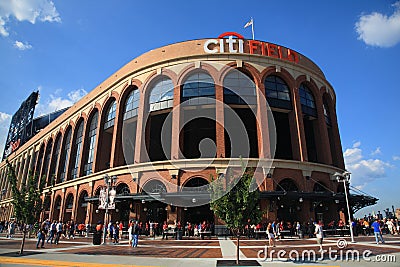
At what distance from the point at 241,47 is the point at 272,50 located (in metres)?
3.84

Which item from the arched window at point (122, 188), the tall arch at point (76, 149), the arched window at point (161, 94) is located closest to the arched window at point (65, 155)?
the tall arch at point (76, 149)

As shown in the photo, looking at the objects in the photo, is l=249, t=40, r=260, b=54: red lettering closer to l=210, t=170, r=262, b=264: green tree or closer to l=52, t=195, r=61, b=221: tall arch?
l=210, t=170, r=262, b=264: green tree

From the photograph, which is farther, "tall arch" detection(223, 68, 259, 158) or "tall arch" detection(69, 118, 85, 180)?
"tall arch" detection(69, 118, 85, 180)

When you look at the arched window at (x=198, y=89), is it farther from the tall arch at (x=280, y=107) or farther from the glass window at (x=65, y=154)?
the glass window at (x=65, y=154)

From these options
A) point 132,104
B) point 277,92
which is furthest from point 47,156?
point 277,92

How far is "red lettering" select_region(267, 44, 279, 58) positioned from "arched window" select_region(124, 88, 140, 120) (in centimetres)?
1653

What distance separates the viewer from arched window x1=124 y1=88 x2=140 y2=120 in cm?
3288

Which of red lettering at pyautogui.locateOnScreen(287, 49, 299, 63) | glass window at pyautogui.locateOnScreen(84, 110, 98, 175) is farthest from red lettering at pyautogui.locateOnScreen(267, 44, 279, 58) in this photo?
glass window at pyautogui.locateOnScreen(84, 110, 98, 175)

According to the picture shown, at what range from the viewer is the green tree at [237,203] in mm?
11391

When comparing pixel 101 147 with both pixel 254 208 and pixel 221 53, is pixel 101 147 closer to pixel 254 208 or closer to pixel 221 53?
pixel 221 53

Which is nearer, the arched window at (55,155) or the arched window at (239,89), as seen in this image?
the arched window at (239,89)

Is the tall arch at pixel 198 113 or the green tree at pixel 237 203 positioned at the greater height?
the tall arch at pixel 198 113

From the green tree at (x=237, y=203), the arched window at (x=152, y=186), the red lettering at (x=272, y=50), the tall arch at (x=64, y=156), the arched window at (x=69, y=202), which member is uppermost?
the red lettering at (x=272, y=50)

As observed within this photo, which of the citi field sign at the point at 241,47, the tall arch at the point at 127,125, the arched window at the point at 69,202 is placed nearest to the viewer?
the citi field sign at the point at 241,47
